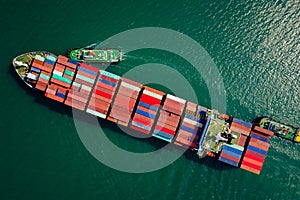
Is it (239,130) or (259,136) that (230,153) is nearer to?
(239,130)

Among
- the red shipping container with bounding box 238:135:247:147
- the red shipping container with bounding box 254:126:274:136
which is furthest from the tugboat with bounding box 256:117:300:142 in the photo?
the red shipping container with bounding box 238:135:247:147

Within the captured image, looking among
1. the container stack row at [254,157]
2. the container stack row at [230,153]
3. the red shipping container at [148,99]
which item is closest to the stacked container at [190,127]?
the container stack row at [230,153]

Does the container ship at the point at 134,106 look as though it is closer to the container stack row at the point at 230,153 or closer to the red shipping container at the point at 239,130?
the container stack row at the point at 230,153

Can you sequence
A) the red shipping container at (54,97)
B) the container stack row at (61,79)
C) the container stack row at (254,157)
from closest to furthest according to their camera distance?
the red shipping container at (54,97), the container stack row at (61,79), the container stack row at (254,157)

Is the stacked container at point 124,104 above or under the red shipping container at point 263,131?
under

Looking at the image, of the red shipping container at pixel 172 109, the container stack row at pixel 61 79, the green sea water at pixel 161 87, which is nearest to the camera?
the container stack row at pixel 61 79

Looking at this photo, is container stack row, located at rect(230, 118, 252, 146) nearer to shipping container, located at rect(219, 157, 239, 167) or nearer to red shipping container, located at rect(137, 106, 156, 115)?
shipping container, located at rect(219, 157, 239, 167)

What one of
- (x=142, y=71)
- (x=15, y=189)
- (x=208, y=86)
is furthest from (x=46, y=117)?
(x=208, y=86)
